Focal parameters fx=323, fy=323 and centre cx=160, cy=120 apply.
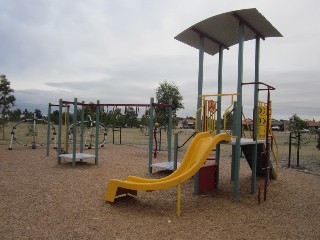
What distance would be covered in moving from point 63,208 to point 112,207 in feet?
2.79

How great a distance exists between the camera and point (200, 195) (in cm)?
704

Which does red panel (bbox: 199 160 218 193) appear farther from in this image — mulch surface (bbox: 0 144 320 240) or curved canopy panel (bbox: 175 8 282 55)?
curved canopy panel (bbox: 175 8 282 55)

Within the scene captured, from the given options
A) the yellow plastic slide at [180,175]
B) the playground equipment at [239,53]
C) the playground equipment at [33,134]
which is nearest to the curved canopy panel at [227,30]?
the playground equipment at [239,53]

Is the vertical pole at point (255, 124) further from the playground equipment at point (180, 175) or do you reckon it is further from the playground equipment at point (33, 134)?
the playground equipment at point (33, 134)

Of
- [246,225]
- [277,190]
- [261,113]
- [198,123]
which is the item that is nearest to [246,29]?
[261,113]

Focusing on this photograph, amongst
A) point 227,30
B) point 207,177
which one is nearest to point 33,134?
point 207,177

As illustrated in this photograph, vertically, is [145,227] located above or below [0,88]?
below

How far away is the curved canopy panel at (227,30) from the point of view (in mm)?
6500

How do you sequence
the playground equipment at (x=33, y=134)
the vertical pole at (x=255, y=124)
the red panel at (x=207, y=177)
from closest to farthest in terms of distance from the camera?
1. the red panel at (x=207, y=177)
2. the vertical pole at (x=255, y=124)
3. the playground equipment at (x=33, y=134)

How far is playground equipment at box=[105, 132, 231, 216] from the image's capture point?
569cm

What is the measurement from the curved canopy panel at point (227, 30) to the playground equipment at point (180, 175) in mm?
2353

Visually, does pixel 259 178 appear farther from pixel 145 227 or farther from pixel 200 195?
pixel 145 227

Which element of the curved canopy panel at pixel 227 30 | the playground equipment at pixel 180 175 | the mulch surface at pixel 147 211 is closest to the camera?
the mulch surface at pixel 147 211

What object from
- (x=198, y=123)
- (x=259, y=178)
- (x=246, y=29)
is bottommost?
(x=259, y=178)
